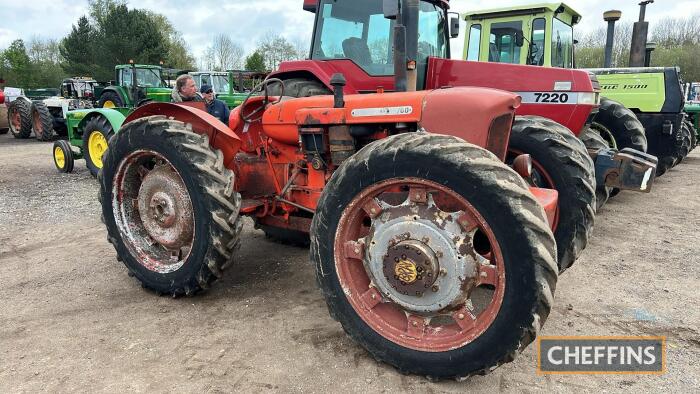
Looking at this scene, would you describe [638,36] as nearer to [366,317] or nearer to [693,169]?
[693,169]

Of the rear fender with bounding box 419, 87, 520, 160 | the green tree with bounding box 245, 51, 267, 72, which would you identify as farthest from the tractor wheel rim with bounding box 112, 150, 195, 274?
the green tree with bounding box 245, 51, 267, 72

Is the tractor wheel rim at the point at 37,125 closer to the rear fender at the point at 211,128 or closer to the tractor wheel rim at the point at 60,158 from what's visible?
the tractor wheel rim at the point at 60,158

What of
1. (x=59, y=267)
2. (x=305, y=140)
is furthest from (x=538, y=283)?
(x=59, y=267)

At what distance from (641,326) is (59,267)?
4562 millimetres

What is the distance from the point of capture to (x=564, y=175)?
12.6 ft

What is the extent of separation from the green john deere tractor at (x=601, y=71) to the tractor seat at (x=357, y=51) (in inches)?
126

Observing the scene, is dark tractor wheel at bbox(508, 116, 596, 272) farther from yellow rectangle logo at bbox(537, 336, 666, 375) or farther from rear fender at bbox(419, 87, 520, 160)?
rear fender at bbox(419, 87, 520, 160)

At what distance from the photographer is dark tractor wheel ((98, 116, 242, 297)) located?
3.17 meters

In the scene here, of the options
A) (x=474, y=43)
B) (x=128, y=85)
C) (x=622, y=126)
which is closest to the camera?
(x=622, y=126)

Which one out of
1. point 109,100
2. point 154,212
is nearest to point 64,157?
point 154,212

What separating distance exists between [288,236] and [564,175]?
8.28 ft

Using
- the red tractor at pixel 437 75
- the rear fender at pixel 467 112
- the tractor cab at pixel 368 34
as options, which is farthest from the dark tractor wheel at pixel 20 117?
the rear fender at pixel 467 112

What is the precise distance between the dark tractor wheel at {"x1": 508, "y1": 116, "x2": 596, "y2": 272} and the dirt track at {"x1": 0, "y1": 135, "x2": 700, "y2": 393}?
408 mm

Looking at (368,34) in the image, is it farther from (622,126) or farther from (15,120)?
(15,120)
